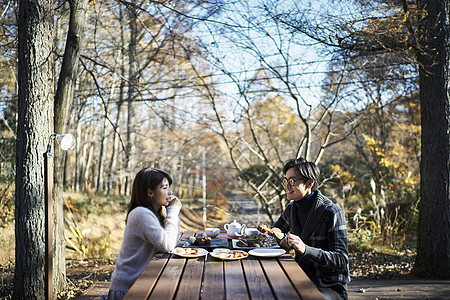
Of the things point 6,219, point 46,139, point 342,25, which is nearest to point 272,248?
point 46,139

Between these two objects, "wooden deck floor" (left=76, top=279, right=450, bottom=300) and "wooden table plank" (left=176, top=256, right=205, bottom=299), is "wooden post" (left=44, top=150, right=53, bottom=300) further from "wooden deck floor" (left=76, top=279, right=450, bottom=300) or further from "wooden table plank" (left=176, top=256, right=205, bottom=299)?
"wooden table plank" (left=176, top=256, right=205, bottom=299)

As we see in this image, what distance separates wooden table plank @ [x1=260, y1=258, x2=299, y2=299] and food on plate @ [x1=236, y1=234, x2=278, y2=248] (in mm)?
423

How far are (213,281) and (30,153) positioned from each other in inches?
116

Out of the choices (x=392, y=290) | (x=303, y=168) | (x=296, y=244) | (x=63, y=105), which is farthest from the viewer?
(x=63, y=105)

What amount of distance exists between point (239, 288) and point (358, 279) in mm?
4312

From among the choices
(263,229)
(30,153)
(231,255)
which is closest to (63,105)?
(30,153)

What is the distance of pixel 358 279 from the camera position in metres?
5.71

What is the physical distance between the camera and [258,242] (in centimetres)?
310

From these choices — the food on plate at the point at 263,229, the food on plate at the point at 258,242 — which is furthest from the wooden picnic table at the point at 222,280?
the food on plate at the point at 263,229

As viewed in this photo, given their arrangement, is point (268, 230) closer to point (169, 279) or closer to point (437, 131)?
point (169, 279)

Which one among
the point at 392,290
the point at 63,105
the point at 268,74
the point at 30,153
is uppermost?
the point at 268,74

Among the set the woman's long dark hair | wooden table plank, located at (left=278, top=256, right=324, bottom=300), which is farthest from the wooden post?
wooden table plank, located at (left=278, top=256, right=324, bottom=300)

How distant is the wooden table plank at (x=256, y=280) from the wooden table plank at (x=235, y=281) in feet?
0.10

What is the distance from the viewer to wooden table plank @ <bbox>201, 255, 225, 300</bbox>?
188 cm
